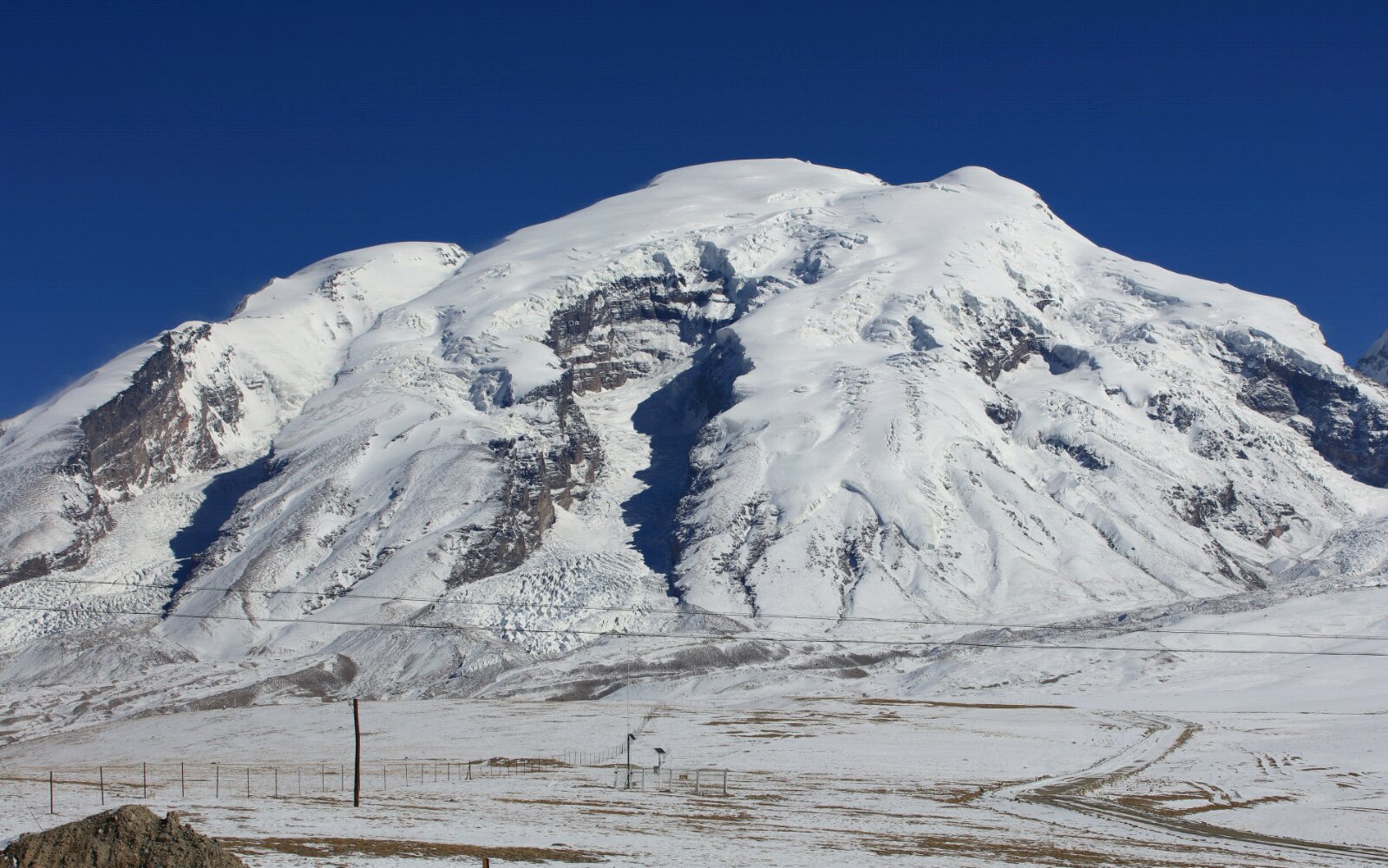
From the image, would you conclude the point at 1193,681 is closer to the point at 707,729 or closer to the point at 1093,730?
the point at 1093,730

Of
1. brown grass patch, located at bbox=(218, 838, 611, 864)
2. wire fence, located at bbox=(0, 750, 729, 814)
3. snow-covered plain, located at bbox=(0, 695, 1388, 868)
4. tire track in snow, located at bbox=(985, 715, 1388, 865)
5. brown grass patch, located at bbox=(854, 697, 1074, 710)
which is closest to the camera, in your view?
brown grass patch, located at bbox=(218, 838, 611, 864)

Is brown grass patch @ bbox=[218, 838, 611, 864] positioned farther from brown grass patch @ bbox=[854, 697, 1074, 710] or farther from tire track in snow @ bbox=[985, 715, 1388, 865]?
brown grass patch @ bbox=[854, 697, 1074, 710]

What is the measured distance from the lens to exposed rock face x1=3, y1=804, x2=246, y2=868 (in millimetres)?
36781

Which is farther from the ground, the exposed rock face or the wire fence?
the exposed rock face

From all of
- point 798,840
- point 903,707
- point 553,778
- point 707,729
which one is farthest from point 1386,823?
point 903,707

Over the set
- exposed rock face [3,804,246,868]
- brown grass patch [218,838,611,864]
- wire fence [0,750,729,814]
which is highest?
exposed rock face [3,804,246,868]

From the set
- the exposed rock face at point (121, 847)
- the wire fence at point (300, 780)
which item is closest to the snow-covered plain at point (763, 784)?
the wire fence at point (300, 780)

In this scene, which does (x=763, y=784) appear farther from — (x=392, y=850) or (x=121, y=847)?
(x=121, y=847)

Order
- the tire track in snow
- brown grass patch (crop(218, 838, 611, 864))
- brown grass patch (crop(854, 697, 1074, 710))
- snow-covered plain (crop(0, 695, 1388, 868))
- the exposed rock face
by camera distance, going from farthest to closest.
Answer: brown grass patch (crop(854, 697, 1074, 710)) → the tire track in snow → snow-covered plain (crop(0, 695, 1388, 868)) → brown grass patch (crop(218, 838, 611, 864)) → the exposed rock face

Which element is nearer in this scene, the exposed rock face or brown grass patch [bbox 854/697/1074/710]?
the exposed rock face

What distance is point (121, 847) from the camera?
122ft

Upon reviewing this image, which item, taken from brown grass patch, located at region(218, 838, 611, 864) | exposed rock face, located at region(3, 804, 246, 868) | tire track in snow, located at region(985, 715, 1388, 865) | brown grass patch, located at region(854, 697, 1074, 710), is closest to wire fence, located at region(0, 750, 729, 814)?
brown grass patch, located at region(218, 838, 611, 864)

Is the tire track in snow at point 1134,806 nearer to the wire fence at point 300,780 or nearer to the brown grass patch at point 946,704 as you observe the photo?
the wire fence at point 300,780

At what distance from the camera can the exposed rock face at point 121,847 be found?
121 feet
